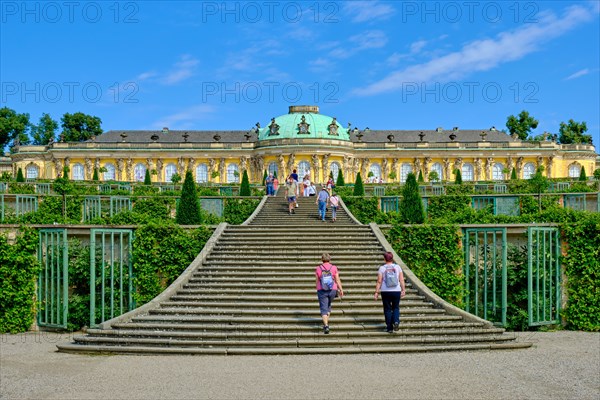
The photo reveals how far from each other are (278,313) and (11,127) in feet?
246

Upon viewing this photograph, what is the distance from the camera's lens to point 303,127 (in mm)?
67188

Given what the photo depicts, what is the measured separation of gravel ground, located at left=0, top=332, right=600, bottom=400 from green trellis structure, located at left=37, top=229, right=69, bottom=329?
2.49 m

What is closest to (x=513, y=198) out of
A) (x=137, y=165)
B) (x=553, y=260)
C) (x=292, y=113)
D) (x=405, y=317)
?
(x=553, y=260)

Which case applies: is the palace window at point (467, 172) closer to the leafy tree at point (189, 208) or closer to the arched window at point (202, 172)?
the arched window at point (202, 172)

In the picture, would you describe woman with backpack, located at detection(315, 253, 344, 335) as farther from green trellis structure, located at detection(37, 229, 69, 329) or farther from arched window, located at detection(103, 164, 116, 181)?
arched window, located at detection(103, 164, 116, 181)

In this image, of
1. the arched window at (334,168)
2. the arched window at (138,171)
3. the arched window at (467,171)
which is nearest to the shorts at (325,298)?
the arched window at (334,168)

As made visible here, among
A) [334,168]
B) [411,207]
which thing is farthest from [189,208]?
[334,168]

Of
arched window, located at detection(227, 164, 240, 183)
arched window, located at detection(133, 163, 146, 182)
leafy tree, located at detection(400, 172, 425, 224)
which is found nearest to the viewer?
leafy tree, located at detection(400, 172, 425, 224)

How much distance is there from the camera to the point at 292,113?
71.0 m

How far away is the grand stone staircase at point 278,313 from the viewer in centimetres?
1112

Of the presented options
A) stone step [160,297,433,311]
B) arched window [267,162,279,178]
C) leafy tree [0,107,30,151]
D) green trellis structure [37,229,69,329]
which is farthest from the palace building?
stone step [160,297,433,311]

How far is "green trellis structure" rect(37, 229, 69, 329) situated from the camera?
544 inches

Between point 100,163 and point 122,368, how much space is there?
64.6 meters

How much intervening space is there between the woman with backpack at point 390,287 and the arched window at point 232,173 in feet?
192
